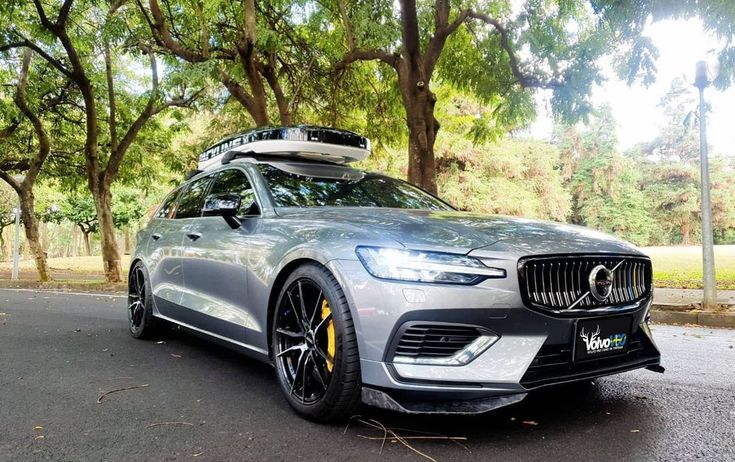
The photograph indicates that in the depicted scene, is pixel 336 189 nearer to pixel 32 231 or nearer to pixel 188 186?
pixel 188 186

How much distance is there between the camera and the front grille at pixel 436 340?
2.58 meters

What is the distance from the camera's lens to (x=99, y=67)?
16078 mm

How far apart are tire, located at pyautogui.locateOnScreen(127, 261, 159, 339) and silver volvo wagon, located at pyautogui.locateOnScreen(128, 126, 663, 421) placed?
1.57m

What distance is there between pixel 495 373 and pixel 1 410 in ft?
9.32

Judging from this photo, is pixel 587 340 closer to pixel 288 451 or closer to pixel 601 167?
pixel 288 451

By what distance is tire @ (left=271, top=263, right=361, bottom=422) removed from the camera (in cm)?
278

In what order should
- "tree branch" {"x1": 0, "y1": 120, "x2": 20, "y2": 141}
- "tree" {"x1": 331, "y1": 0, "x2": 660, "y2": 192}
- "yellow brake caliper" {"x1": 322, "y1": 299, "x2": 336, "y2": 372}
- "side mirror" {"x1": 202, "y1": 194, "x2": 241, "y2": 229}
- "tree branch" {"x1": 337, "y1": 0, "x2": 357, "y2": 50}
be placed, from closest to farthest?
"yellow brake caliper" {"x1": 322, "y1": 299, "x2": 336, "y2": 372} → "side mirror" {"x1": 202, "y1": 194, "x2": 241, "y2": 229} → "tree branch" {"x1": 337, "y1": 0, "x2": 357, "y2": 50} → "tree" {"x1": 331, "y1": 0, "x2": 660, "y2": 192} → "tree branch" {"x1": 0, "y1": 120, "x2": 20, "y2": 141}

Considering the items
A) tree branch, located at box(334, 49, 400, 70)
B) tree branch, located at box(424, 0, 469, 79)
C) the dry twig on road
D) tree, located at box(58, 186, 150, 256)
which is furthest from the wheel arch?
tree, located at box(58, 186, 150, 256)

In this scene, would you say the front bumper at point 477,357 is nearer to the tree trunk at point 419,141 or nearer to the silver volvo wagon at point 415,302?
the silver volvo wagon at point 415,302

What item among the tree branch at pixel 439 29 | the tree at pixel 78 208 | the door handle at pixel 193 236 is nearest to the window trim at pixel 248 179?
the door handle at pixel 193 236

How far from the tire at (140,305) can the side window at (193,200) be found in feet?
2.50

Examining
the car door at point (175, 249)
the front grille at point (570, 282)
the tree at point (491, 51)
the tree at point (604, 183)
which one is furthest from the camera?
the tree at point (604, 183)

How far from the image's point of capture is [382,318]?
8.64ft

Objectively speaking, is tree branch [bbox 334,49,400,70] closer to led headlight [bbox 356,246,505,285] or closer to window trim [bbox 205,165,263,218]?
window trim [bbox 205,165,263,218]
